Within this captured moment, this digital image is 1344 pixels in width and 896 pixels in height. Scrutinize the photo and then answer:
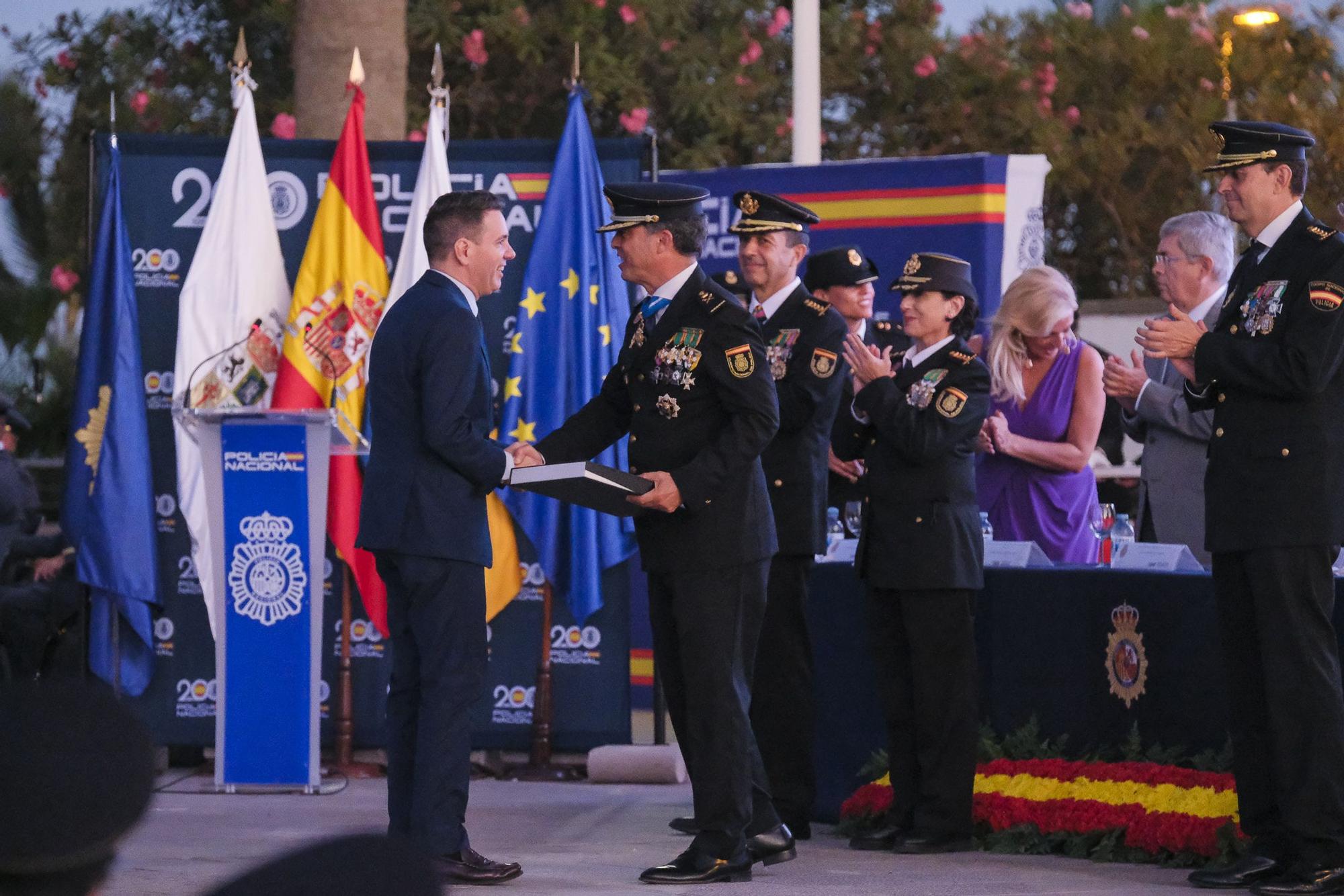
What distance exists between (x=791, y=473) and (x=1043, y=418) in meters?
1.01

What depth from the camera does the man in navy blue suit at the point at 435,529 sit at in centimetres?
474

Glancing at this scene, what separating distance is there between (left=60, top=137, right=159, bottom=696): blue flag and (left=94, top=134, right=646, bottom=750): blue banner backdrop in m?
0.10

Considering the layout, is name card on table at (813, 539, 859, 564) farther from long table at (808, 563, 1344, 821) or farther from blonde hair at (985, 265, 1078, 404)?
blonde hair at (985, 265, 1078, 404)

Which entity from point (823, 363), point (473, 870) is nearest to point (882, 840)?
point (473, 870)

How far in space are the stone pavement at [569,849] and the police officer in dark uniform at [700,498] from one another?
281mm

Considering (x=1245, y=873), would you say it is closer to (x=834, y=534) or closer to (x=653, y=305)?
(x=834, y=534)

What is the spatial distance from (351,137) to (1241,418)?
11.4ft

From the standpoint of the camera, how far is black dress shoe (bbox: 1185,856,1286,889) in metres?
4.50

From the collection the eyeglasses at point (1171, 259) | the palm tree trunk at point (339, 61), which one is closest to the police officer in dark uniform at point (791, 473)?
the eyeglasses at point (1171, 259)

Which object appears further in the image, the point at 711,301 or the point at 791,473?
the point at 791,473

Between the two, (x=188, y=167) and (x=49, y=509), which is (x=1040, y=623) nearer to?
(x=188, y=167)

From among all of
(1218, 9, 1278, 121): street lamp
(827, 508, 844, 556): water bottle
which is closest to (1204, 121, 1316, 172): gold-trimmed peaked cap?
(827, 508, 844, 556): water bottle

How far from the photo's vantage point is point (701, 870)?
465cm

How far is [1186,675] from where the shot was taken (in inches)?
199
